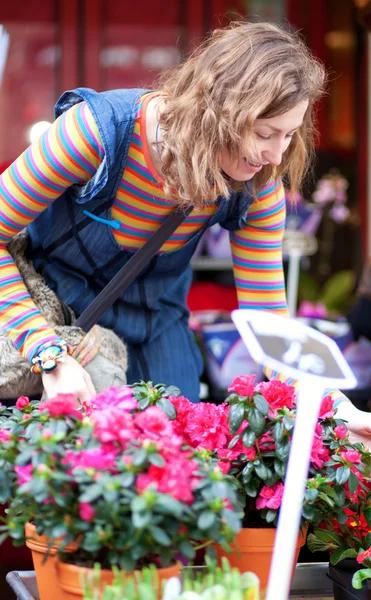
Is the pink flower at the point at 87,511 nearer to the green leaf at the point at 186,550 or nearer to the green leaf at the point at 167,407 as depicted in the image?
the green leaf at the point at 186,550

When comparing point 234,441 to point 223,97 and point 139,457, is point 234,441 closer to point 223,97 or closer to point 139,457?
point 139,457

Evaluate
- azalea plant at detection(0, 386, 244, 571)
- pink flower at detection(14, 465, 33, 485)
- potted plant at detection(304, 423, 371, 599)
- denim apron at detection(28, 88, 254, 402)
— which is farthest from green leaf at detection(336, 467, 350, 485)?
denim apron at detection(28, 88, 254, 402)

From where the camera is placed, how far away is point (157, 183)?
161 centimetres

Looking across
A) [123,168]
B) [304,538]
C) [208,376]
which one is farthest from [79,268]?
[208,376]

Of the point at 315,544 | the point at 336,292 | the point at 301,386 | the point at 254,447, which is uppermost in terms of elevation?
the point at 301,386

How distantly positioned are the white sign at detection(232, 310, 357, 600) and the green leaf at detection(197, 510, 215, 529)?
0.08m

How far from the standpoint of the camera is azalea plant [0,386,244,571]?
101 centimetres

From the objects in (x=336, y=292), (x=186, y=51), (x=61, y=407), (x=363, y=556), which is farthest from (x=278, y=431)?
(x=336, y=292)

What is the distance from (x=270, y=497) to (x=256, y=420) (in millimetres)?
124

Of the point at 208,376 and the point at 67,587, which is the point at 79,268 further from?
the point at 208,376

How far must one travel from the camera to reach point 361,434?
1.49 meters

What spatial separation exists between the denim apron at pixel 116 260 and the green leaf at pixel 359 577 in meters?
0.72

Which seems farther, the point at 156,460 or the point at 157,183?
the point at 157,183

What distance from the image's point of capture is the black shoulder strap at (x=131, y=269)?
1628mm
